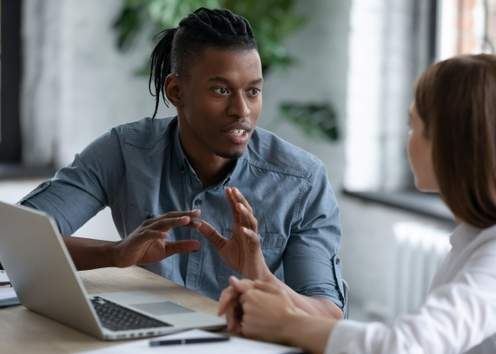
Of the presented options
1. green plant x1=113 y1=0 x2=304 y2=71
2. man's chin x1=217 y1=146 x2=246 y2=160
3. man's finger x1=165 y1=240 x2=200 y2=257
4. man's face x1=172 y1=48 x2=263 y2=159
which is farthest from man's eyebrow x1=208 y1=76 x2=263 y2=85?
green plant x1=113 y1=0 x2=304 y2=71

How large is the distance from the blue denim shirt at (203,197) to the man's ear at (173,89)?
0.08 m

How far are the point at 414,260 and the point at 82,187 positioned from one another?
1825mm

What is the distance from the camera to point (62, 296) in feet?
5.35

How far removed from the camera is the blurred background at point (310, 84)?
4020mm

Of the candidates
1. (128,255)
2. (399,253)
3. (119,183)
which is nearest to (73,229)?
(119,183)

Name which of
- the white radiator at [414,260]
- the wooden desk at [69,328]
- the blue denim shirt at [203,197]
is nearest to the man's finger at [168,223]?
the wooden desk at [69,328]

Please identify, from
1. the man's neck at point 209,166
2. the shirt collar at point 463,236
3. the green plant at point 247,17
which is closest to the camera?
the shirt collar at point 463,236

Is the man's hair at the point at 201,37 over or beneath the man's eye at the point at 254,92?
over

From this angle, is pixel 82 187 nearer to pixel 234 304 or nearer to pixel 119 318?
pixel 119 318

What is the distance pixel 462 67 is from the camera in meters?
1.47

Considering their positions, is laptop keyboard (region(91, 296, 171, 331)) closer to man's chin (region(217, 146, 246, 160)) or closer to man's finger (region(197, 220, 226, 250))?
man's finger (region(197, 220, 226, 250))

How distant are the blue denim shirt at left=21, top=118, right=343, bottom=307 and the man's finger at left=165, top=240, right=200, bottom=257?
198mm

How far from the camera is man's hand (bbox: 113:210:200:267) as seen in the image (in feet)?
6.18

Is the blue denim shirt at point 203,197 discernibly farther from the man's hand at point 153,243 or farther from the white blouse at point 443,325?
the white blouse at point 443,325
